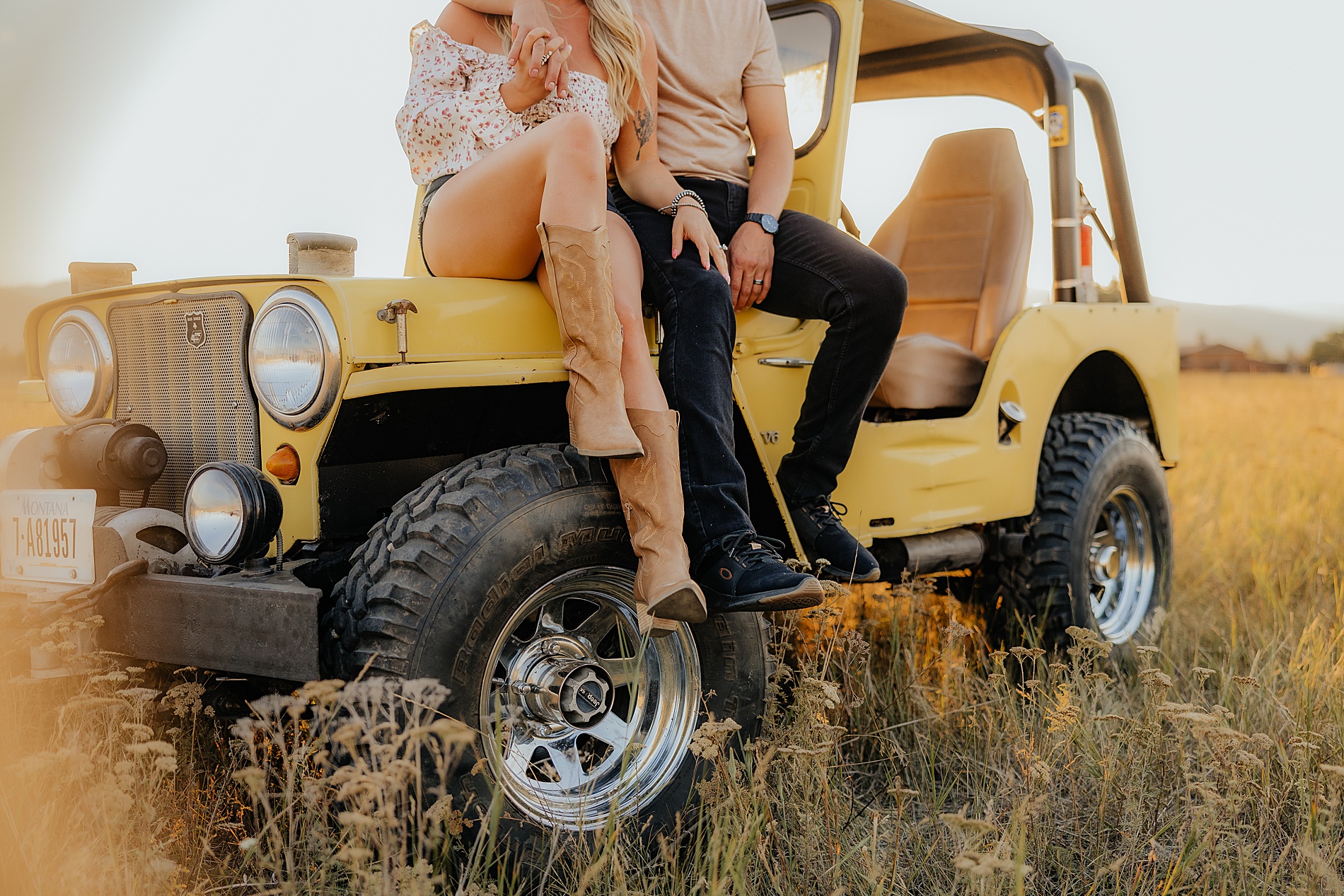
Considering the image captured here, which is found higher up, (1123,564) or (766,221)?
(766,221)

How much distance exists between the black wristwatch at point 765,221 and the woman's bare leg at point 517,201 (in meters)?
0.67

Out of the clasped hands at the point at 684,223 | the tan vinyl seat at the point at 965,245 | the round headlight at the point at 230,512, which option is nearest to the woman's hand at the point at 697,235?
the clasped hands at the point at 684,223

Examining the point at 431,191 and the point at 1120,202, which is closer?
the point at 431,191

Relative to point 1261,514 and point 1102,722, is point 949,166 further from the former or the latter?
point 1261,514

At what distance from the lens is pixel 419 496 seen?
2.18m

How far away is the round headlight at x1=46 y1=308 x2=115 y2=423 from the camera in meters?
2.73

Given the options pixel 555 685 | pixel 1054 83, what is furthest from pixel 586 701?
pixel 1054 83

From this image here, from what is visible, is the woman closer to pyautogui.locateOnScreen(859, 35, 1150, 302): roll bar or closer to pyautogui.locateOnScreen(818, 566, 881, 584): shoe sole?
pyautogui.locateOnScreen(818, 566, 881, 584): shoe sole

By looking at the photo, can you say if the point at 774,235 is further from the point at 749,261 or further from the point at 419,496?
the point at 419,496

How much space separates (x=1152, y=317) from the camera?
14.4 feet

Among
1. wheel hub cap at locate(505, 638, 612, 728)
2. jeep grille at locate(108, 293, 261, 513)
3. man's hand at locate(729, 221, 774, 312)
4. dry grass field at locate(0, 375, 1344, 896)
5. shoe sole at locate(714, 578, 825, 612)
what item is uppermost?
man's hand at locate(729, 221, 774, 312)

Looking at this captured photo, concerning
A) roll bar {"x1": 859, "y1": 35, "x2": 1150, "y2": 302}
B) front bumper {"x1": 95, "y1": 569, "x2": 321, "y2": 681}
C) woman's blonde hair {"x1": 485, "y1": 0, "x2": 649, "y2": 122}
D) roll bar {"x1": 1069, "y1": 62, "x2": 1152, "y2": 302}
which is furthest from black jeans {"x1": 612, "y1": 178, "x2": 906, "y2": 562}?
roll bar {"x1": 1069, "y1": 62, "x2": 1152, "y2": 302}

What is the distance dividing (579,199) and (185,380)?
1.05 meters

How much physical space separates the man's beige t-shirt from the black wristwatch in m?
0.14
